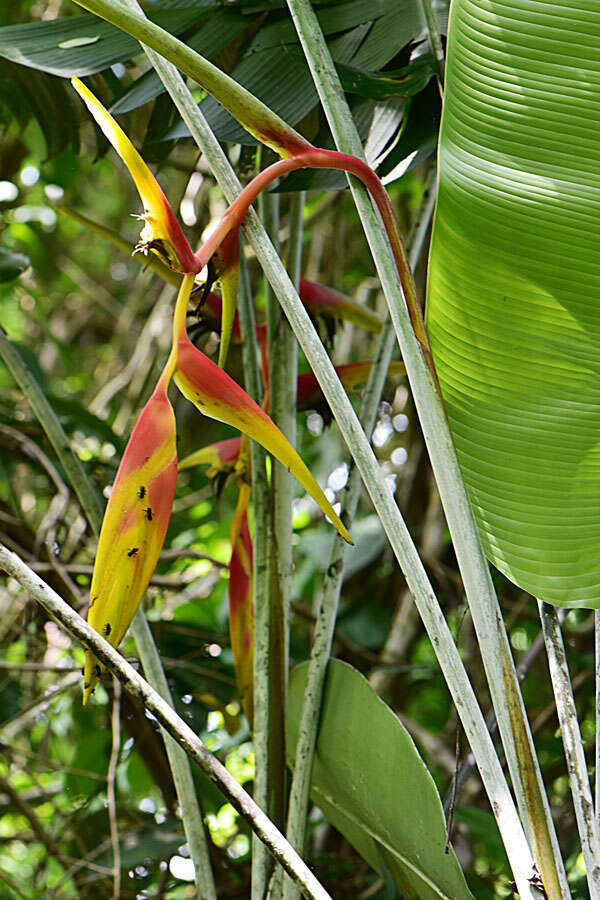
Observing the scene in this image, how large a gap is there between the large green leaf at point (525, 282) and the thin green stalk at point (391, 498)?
0.09ft

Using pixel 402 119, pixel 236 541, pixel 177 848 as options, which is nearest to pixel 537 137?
pixel 402 119

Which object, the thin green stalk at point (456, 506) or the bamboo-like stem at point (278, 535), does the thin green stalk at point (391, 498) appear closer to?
the thin green stalk at point (456, 506)

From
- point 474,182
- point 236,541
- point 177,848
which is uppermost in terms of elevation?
point 474,182

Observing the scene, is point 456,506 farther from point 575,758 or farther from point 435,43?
point 435,43

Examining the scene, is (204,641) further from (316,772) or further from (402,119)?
(402,119)

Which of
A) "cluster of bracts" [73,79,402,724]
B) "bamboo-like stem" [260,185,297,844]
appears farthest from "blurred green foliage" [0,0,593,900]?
"cluster of bracts" [73,79,402,724]

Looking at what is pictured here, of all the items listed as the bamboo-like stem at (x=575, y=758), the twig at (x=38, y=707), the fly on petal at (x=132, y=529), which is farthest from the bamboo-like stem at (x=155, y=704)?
the twig at (x=38, y=707)

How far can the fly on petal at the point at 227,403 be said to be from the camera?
13.6 inches

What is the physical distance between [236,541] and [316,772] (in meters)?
0.16

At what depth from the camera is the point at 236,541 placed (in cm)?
57

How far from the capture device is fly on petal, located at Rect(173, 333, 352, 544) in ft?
1.14

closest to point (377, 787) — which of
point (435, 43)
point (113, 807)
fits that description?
point (113, 807)

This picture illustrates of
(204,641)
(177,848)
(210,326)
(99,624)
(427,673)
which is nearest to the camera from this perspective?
(99,624)

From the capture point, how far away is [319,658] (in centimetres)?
51
